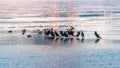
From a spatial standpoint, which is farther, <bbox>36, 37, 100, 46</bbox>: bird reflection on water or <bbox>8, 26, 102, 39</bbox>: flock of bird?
<bbox>8, 26, 102, 39</bbox>: flock of bird

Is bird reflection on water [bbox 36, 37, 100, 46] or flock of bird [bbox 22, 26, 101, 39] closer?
bird reflection on water [bbox 36, 37, 100, 46]

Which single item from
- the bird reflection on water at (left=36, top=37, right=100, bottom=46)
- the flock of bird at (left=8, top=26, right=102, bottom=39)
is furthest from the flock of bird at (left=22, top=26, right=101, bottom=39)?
the bird reflection on water at (left=36, top=37, right=100, bottom=46)

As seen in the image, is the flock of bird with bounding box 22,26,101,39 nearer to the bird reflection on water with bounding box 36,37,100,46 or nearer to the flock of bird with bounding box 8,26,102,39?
the flock of bird with bounding box 8,26,102,39

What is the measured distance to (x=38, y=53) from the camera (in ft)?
121

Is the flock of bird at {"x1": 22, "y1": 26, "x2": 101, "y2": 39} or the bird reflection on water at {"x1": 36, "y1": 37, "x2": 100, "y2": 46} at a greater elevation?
the flock of bird at {"x1": 22, "y1": 26, "x2": 101, "y2": 39}

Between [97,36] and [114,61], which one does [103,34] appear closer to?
[97,36]

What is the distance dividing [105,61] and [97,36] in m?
11.1

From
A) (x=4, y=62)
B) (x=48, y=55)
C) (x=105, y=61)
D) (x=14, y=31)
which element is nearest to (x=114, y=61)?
(x=105, y=61)

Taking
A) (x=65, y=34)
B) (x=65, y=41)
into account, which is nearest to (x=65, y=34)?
(x=65, y=34)

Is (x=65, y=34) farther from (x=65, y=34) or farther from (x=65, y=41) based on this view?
(x=65, y=41)

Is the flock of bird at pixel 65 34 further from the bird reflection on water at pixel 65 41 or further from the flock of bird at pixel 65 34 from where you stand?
the bird reflection on water at pixel 65 41

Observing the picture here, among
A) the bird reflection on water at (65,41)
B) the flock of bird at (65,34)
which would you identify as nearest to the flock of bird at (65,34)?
the flock of bird at (65,34)

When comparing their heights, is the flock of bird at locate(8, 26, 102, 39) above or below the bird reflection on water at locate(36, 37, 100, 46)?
above

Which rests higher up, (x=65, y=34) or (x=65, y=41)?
(x=65, y=34)
